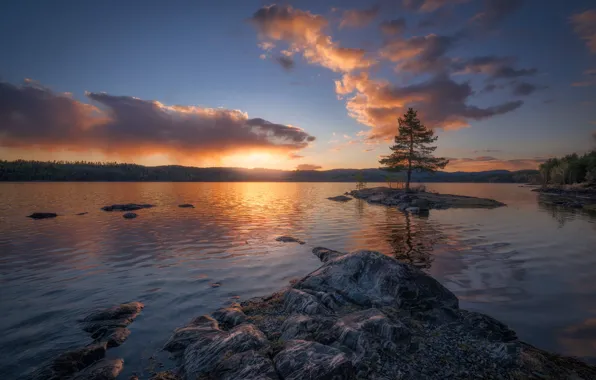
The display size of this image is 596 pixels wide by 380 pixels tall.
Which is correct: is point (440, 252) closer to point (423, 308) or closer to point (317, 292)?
point (423, 308)

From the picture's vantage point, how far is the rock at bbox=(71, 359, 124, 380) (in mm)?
6554

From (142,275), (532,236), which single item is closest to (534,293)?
(532,236)

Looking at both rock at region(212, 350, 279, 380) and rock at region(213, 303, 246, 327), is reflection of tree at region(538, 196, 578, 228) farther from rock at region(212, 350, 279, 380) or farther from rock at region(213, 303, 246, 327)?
rock at region(212, 350, 279, 380)

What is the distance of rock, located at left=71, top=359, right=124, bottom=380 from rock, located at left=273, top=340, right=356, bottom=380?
428cm

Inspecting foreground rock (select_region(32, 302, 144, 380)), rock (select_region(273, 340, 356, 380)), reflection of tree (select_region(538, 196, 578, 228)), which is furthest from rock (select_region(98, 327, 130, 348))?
reflection of tree (select_region(538, 196, 578, 228))

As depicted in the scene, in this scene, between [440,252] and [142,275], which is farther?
[440,252]

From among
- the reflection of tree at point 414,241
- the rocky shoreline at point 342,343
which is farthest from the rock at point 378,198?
the rocky shoreline at point 342,343

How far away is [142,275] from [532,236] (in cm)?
3094

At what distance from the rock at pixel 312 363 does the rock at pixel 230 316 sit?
3.32 metres

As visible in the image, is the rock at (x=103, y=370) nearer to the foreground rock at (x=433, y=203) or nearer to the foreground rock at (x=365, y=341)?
the foreground rock at (x=365, y=341)

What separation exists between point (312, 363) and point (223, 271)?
10.3 meters

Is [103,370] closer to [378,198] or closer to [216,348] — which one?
[216,348]

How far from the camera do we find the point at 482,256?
17469 millimetres

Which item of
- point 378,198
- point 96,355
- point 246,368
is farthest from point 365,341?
point 378,198
